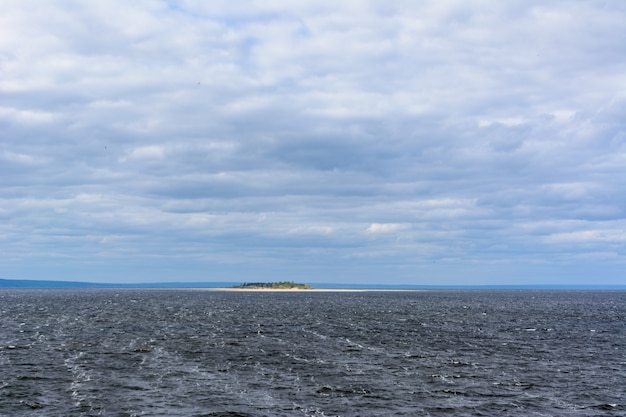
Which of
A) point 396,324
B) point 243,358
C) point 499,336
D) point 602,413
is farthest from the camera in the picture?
point 396,324

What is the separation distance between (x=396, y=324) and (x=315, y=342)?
36.5 metres

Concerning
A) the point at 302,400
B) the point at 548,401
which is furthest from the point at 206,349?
the point at 548,401

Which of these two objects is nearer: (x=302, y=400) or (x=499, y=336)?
(x=302, y=400)

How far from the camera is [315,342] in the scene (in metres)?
84.9

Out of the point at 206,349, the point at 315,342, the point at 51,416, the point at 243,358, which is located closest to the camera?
the point at 51,416

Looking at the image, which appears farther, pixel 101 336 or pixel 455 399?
pixel 101 336

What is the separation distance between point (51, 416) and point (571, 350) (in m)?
60.7

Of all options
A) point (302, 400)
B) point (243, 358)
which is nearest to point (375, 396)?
point (302, 400)

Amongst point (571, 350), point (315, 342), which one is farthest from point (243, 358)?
point (571, 350)

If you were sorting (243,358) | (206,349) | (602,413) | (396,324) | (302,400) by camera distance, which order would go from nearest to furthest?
(602,413)
(302,400)
(243,358)
(206,349)
(396,324)

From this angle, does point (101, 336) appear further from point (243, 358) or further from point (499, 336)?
point (499, 336)

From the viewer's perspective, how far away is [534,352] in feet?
250

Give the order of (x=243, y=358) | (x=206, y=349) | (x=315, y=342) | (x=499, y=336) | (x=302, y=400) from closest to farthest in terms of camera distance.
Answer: (x=302, y=400), (x=243, y=358), (x=206, y=349), (x=315, y=342), (x=499, y=336)

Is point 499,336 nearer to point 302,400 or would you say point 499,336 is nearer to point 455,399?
point 455,399
